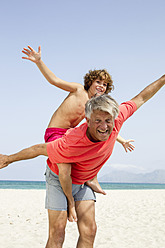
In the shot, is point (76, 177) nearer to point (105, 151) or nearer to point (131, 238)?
point (105, 151)

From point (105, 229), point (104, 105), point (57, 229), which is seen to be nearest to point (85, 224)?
point (57, 229)

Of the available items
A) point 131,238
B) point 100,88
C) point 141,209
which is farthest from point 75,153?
point 141,209

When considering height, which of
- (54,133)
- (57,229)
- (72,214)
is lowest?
(57,229)

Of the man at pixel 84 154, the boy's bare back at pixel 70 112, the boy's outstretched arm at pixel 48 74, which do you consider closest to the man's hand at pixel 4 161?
the man at pixel 84 154

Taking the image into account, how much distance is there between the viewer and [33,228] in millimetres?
7254

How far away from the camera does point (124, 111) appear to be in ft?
9.89

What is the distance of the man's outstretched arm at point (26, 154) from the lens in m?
3.06

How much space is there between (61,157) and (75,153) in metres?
0.15

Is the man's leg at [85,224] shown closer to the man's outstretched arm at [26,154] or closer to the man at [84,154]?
the man at [84,154]

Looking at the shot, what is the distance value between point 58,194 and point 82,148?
648 mm

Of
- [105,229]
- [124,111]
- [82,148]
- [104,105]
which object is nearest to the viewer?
[104,105]

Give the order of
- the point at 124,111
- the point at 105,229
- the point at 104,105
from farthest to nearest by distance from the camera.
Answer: the point at 105,229 → the point at 124,111 → the point at 104,105

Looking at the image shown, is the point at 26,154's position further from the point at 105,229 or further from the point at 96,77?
the point at 105,229

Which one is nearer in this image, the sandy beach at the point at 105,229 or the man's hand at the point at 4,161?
the man's hand at the point at 4,161
